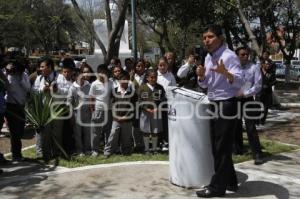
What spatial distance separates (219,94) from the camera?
5.89m

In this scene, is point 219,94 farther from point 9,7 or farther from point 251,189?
point 9,7

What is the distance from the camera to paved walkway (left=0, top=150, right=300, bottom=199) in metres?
6.23

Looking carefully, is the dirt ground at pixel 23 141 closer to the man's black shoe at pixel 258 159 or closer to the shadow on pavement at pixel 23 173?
the shadow on pavement at pixel 23 173

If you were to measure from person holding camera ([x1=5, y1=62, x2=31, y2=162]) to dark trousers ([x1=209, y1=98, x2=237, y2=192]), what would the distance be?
3.45 m

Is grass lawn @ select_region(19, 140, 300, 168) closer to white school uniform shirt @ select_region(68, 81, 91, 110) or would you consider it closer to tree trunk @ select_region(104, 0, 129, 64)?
white school uniform shirt @ select_region(68, 81, 91, 110)

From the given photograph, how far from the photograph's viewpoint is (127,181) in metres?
6.81

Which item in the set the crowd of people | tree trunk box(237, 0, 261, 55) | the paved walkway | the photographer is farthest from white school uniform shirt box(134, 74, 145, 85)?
tree trunk box(237, 0, 261, 55)

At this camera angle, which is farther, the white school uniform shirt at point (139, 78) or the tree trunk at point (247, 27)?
the tree trunk at point (247, 27)

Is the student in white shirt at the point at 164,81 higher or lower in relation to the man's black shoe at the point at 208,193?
higher

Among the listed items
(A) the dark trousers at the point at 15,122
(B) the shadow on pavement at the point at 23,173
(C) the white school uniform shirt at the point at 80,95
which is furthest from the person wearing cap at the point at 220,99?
(A) the dark trousers at the point at 15,122

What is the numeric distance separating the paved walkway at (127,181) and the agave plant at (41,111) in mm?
615

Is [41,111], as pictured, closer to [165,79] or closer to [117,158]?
[117,158]

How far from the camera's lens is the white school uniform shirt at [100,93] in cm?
831

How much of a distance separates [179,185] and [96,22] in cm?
1196
